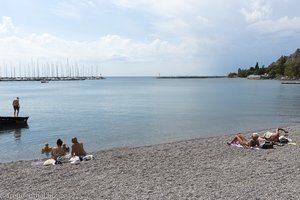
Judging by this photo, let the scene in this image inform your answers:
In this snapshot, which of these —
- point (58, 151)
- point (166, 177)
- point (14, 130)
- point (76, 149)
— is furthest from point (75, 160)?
point (14, 130)

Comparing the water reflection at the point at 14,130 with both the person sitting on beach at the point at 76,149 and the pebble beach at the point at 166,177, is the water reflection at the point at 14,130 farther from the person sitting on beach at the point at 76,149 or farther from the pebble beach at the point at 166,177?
the pebble beach at the point at 166,177

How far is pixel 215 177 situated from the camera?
1214 centimetres

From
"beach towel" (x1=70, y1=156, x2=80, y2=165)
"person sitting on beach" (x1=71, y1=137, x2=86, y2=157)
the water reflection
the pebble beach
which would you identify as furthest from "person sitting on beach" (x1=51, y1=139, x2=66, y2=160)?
the water reflection

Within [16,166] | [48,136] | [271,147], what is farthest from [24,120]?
[271,147]

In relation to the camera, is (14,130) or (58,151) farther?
(14,130)

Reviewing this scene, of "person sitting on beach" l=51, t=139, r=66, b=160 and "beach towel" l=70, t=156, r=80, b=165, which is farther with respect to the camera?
"person sitting on beach" l=51, t=139, r=66, b=160

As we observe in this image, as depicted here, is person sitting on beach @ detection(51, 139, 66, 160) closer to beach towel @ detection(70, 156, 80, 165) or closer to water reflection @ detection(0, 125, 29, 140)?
beach towel @ detection(70, 156, 80, 165)

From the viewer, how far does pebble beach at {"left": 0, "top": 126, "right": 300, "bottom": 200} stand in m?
10.3

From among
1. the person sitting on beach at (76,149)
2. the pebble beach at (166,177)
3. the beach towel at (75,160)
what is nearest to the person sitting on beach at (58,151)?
the person sitting on beach at (76,149)

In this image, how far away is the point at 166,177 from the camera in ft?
40.5

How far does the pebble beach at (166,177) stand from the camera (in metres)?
10.3

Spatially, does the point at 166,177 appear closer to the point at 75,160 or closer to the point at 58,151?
the point at 75,160

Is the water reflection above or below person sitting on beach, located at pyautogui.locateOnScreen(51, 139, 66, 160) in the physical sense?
below

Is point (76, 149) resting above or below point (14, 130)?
above
